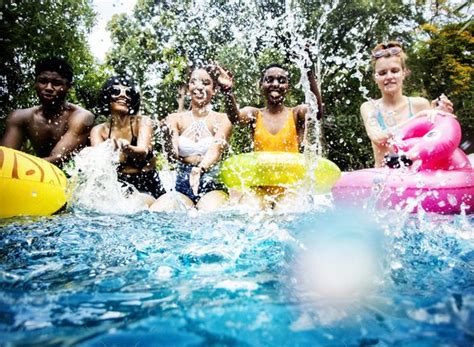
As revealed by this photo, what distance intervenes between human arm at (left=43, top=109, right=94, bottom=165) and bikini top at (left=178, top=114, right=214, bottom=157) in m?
0.97

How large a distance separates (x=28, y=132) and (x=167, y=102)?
33.5 feet

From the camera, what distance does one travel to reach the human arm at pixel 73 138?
382cm

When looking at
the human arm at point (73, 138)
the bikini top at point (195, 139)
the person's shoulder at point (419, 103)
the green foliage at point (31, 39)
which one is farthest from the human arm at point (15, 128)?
the green foliage at point (31, 39)

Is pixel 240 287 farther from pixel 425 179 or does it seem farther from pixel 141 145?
pixel 141 145

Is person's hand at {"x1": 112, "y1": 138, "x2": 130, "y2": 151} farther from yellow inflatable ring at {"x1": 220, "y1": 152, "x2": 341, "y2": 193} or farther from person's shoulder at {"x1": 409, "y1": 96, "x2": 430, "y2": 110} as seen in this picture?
person's shoulder at {"x1": 409, "y1": 96, "x2": 430, "y2": 110}

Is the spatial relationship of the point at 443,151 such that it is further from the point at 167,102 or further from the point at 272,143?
the point at 167,102

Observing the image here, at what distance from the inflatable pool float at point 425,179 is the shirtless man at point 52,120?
2.63 m

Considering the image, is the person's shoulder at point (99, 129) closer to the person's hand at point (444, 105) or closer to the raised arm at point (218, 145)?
the raised arm at point (218, 145)

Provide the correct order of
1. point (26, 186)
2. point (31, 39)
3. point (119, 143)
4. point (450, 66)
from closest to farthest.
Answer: point (26, 186) → point (119, 143) → point (31, 39) → point (450, 66)

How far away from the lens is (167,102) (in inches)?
549

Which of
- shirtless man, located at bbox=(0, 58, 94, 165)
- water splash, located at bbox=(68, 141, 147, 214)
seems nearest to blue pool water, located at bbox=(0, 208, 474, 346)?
water splash, located at bbox=(68, 141, 147, 214)

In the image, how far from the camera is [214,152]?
372 cm

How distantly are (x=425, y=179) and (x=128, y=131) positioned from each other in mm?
2722

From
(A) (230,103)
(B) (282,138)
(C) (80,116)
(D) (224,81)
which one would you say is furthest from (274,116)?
(C) (80,116)
